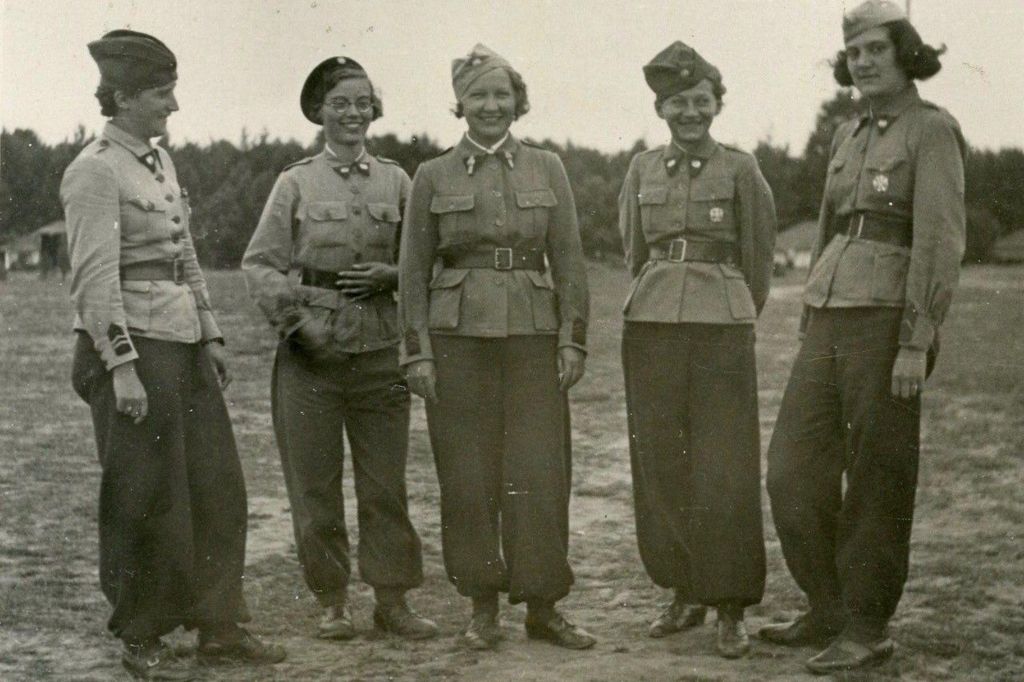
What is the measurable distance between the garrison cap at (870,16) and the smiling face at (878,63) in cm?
2

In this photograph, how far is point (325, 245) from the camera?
175 inches

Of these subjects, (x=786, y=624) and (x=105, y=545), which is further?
(x=786, y=624)

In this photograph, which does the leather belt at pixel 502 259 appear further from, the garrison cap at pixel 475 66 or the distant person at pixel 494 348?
the garrison cap at pixel 475 66

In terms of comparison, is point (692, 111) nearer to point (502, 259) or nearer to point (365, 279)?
point (502, 259)

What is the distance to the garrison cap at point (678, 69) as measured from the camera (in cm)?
420

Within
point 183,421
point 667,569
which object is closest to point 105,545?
point 183,421

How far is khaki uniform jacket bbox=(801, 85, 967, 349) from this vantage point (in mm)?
3795

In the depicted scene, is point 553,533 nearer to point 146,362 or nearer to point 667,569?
point 667,569

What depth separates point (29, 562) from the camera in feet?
17.0

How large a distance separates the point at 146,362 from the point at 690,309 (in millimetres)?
1856

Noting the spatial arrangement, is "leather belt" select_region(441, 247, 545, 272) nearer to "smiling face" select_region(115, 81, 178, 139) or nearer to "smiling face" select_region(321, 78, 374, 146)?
"smiling face" select_region(321, 78, 374, 146)

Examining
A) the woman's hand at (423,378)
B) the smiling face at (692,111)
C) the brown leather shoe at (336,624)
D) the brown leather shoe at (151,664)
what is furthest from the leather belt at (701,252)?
the brown leather shoe at (151,664)

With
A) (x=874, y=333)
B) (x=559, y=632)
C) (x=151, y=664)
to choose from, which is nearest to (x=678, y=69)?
(x=874, y=333)

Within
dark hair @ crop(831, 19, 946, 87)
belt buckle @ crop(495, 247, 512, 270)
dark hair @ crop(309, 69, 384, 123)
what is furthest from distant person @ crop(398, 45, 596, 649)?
dark hair @ crop(831, 19, 946, 87)
